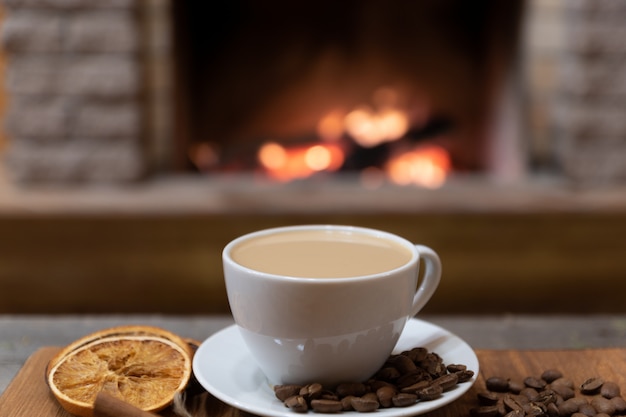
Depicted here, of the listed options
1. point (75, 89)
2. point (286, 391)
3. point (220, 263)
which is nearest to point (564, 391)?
point (286, 391)

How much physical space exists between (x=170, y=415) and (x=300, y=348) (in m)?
0.11

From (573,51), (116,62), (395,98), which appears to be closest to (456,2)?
(395,98)

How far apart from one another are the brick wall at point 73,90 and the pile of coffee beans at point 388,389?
1.13 meters

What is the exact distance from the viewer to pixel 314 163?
1890mm

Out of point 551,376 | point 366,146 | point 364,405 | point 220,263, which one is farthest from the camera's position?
point 366,146

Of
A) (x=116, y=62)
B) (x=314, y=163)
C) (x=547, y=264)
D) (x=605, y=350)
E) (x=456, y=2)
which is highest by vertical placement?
(x=456, y=2)

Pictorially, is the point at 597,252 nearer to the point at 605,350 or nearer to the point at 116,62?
the point at 605,350

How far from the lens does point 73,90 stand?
1.58 m

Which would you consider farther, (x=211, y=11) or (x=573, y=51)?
(x=211, y=11)

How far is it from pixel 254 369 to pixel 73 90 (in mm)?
1118

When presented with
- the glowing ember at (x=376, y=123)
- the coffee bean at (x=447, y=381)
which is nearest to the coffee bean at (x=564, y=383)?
the coffee bean at (x=447, y=381)

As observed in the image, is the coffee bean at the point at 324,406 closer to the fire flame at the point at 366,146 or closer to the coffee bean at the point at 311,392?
the coffee bean at the point at 311,392

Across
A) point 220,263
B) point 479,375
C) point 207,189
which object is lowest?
point 220,263

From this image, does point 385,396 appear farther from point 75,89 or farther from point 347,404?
point 75,89
